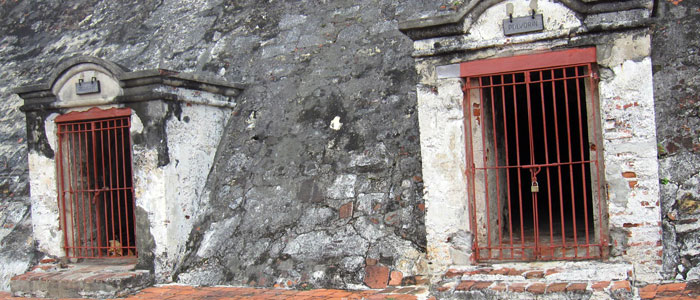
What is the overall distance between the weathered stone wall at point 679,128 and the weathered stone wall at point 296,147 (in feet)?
7.09

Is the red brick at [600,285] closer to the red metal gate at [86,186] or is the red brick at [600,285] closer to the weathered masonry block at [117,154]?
the weathered masonry block at [117,154]

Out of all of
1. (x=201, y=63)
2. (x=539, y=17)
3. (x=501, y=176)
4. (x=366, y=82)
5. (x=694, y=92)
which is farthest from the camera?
(x=201, y=63)

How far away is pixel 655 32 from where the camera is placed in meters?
7.16

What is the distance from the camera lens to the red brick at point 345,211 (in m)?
7.02

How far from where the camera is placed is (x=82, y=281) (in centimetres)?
700

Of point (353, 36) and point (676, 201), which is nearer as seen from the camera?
point (676, 201)

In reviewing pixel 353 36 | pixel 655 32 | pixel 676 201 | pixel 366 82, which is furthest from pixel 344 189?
pixel 655 32

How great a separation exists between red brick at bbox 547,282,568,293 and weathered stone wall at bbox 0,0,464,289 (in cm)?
134

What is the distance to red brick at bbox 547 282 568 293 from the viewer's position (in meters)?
5.28

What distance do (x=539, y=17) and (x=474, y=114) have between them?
3.30ft

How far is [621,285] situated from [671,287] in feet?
1.98

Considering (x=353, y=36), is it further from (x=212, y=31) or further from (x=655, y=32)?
(x=655, y=32)

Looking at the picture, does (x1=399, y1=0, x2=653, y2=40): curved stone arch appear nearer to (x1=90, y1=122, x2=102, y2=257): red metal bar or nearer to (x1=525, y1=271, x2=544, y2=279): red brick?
→ (x1=525, y1=271, x2=544, y2=279): red brick

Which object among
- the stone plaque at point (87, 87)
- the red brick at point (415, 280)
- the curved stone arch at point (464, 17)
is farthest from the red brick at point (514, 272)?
the stone plaque at point (87, 87)
